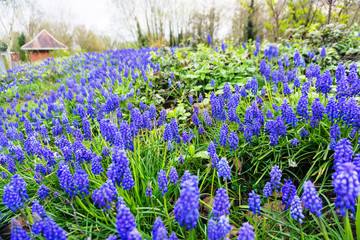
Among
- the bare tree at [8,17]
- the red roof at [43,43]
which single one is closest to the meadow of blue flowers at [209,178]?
the bare tree at [8,17]

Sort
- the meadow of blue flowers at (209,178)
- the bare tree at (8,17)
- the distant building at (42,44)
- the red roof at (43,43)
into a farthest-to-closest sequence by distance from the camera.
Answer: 1. the red roof at (43,43)
2. the distant building at (42,44)
3. the bare tree at (8,17)
4. the meadow of blue flowers at (209,178)

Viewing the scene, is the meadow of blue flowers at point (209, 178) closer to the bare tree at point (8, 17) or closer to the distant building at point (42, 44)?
the bare tree at point (8, 17)

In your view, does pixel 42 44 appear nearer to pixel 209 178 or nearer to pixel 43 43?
pixel 43 43

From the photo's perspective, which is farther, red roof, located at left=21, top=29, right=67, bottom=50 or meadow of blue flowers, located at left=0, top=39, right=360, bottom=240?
red roof, located at left=21, top=29, right=67, bottom=50

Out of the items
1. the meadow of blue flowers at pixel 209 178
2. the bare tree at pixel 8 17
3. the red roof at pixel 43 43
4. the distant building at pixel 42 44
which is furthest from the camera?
the red roof at pixel 43 43

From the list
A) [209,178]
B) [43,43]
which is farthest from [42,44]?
[209,178]

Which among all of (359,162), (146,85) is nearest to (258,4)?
(146,85)

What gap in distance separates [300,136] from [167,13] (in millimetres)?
35482

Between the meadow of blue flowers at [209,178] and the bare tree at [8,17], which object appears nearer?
the meadow of blue flowers at [209,178]

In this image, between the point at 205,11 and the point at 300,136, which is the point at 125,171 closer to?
the point at 300,136

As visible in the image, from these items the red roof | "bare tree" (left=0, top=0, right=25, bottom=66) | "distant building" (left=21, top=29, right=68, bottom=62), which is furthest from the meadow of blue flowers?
the red roof

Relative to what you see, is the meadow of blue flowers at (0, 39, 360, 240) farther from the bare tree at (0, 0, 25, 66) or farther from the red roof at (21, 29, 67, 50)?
the red roof at (21, 29, 67, 50)

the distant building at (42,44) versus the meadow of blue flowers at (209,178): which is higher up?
the distant building at (42,44)

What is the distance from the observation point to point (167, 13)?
Result: 111ft
